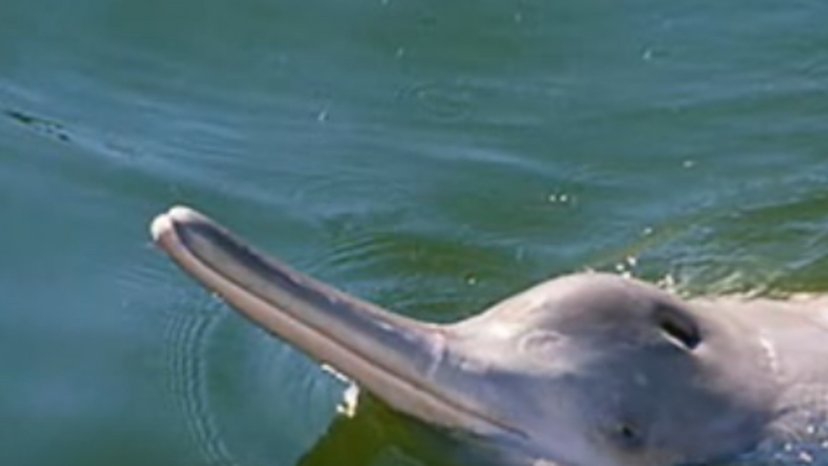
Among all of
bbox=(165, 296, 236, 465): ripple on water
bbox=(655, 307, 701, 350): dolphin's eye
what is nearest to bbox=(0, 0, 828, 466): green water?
bbox=(165, 296, 236, 465): ripple on water

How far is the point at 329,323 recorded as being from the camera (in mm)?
5555

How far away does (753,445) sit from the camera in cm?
615

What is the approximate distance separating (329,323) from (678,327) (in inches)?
41.1

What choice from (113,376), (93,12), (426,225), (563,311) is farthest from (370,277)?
(93,12)

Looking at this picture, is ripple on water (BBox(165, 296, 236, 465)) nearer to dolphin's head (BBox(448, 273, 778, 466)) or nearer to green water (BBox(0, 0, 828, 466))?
green water (BBox(0, 0, 828, 466))

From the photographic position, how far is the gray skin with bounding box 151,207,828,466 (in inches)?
218

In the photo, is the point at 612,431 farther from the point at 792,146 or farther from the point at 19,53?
the point at 19,53

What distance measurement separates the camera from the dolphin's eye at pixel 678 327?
611 centimetres

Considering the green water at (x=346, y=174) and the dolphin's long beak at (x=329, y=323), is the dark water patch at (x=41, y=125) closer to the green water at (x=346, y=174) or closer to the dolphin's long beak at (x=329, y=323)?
the green water at (x=346, y=174)

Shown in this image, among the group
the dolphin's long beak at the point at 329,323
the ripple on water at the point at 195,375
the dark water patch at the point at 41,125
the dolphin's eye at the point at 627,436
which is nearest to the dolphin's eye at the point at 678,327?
the dolphin's eye at the point at 627,436

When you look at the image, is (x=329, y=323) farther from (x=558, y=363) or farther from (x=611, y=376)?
(x=611, y=376)

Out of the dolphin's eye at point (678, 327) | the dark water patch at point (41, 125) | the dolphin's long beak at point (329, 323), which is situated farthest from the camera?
the dark water patch at point (41, 125)

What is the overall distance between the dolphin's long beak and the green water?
234mm

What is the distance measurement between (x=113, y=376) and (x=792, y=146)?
289 centimetres
